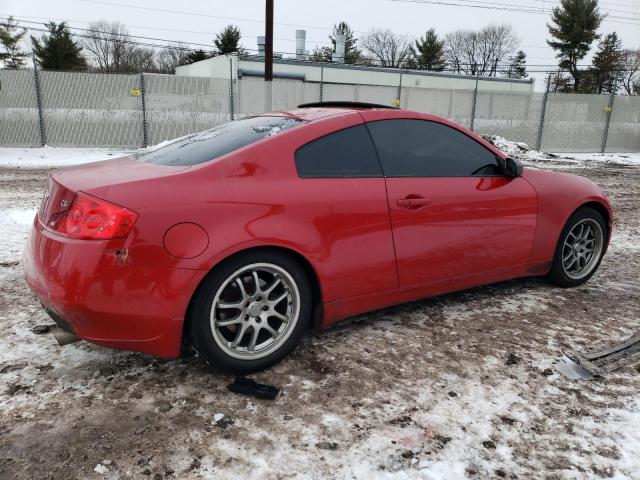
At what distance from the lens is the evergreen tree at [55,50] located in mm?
40438

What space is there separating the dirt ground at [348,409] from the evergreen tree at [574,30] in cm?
4952

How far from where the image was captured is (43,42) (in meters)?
40.8

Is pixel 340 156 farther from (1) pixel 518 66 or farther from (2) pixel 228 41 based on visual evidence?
(1) pixel 518 66

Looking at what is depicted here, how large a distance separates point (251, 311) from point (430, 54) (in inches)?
2443

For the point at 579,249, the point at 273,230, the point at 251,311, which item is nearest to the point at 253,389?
the point at 251,311

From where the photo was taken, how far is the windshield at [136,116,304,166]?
291 centimetres

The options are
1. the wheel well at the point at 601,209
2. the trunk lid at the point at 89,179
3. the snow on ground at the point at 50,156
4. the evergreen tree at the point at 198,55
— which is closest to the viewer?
the trunk lid at the point at 89,179

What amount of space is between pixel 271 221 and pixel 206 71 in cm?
3930

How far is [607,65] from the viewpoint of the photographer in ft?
152

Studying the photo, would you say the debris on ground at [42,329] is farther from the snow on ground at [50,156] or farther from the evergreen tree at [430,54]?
the evergreen tree at [430,54]

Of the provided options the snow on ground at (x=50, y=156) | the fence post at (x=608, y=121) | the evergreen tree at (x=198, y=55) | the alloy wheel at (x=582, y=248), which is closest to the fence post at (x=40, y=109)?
the snow on ground at (x=50, y=156)

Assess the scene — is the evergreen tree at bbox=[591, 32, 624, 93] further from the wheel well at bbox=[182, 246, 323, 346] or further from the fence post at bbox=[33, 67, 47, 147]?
the wheel well at bbox=[182, 246, 323, 346]

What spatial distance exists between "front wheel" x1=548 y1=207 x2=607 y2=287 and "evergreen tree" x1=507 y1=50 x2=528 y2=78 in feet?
221

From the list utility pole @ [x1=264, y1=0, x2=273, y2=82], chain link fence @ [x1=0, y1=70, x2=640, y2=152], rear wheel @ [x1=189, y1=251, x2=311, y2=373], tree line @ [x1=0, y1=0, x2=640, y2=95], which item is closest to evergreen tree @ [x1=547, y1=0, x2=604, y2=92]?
tree line @ [x1=0, y1=0, x2=640, y2=95]
